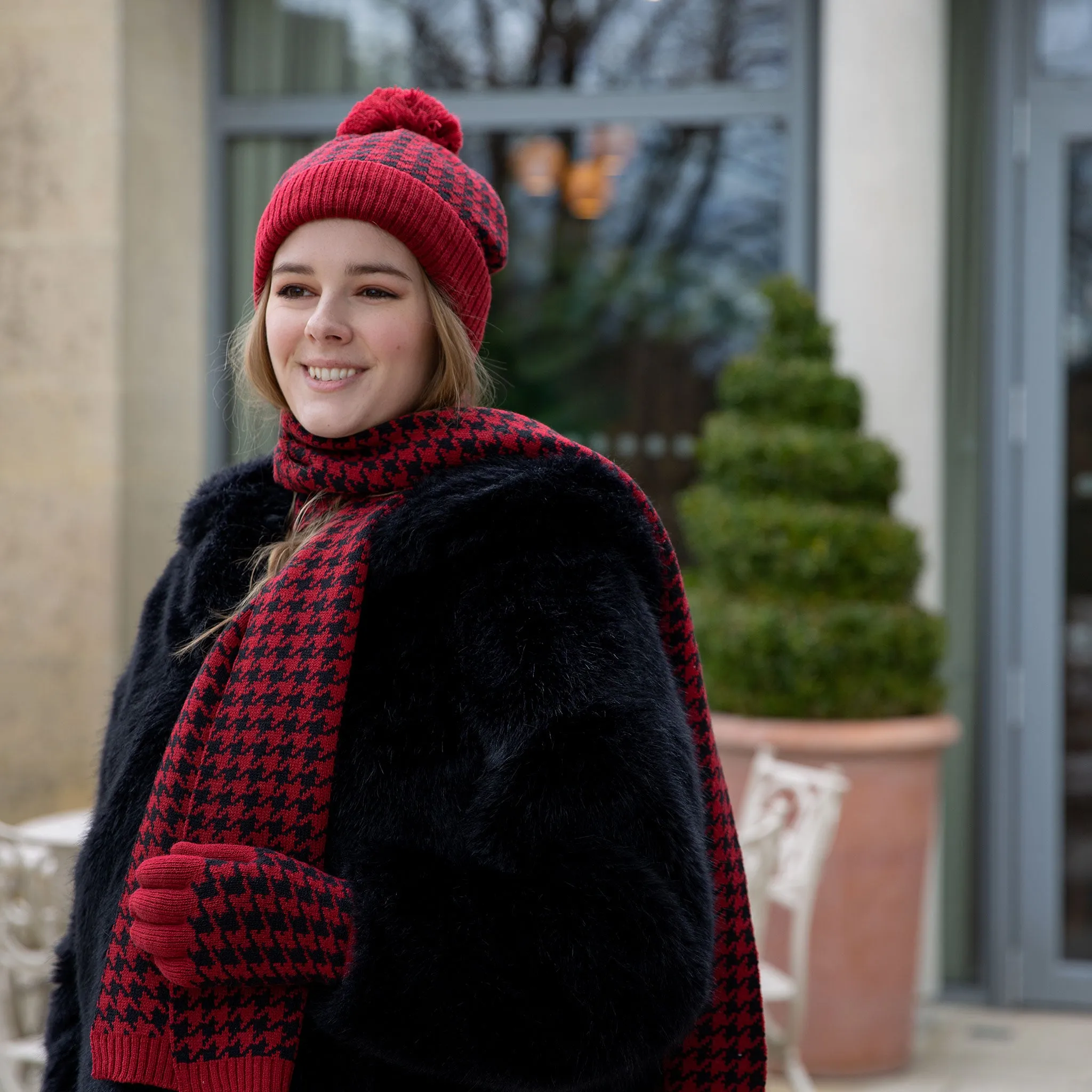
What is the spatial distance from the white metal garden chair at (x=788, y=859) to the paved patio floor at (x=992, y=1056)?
50cm

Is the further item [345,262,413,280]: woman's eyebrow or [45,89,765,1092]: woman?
[345,262,413,280]: woman's eyebrow

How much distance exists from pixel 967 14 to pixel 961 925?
117 inches

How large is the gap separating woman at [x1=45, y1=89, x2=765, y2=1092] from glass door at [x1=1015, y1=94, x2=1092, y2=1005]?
338 cm

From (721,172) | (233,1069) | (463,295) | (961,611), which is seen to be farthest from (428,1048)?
(721,172)

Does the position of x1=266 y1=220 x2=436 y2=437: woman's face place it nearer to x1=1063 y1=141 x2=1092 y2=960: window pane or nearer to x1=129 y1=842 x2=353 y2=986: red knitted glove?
x1=129 y1=842 x2=353 y2=986: red knitted glove

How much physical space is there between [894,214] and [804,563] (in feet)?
4.14

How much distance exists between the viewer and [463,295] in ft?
5.02

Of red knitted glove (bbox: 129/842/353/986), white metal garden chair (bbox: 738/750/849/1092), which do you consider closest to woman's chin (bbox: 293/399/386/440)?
red knitted glove (bbox: 129/842/353/986)

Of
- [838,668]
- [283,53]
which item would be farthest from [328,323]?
[283,53]

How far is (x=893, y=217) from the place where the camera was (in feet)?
15.0

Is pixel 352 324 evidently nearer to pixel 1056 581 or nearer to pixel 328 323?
pixel 328 323

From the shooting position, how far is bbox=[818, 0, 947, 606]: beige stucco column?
14.9 ft

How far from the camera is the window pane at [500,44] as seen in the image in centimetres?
493

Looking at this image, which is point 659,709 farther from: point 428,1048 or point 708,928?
point 428,1048
